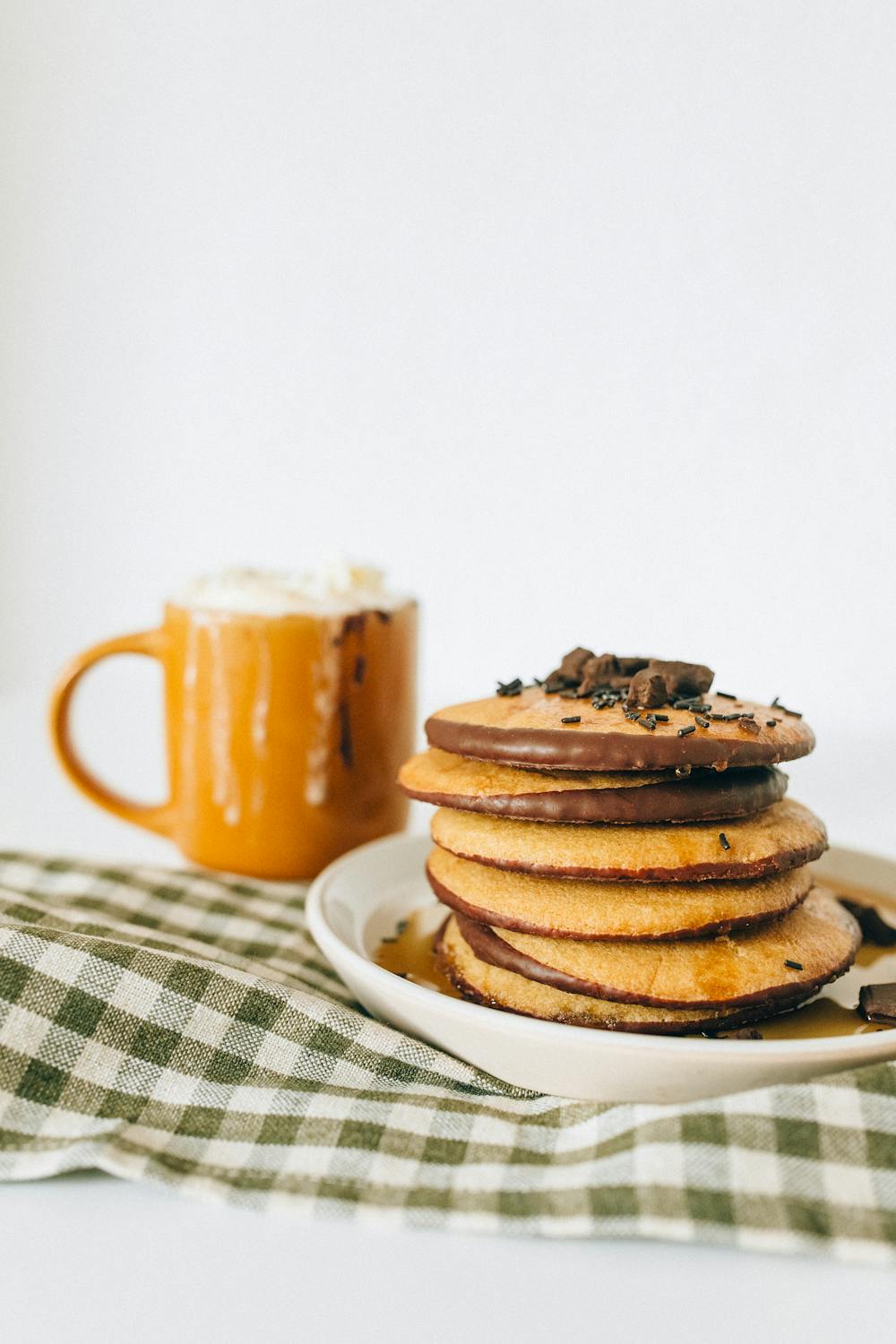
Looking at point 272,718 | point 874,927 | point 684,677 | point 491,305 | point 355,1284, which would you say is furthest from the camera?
point 491,305

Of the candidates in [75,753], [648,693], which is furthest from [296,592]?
[648,693]

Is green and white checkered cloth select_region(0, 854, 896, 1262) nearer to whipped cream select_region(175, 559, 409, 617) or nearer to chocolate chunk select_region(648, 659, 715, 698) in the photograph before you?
chocolate chunk select_region(648, 659, 715, 698)

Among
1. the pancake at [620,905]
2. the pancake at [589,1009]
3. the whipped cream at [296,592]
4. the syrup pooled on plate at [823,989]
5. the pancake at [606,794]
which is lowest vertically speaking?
the syrup pooled on plate at [823,989]

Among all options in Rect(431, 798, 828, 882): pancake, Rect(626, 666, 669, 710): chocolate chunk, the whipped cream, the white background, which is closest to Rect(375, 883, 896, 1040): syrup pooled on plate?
Rect(431, 798, 828, 882): pancake

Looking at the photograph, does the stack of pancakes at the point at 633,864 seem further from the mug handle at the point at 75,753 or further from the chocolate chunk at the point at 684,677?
the mug handle at the point at 75,753

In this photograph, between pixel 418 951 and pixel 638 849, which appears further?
pixel 418 951

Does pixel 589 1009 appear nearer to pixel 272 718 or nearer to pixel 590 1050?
pixel 590 1050

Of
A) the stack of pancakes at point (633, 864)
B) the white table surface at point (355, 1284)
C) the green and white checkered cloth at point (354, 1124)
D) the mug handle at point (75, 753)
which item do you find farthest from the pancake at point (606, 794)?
the mug handle at point (75, 753)
